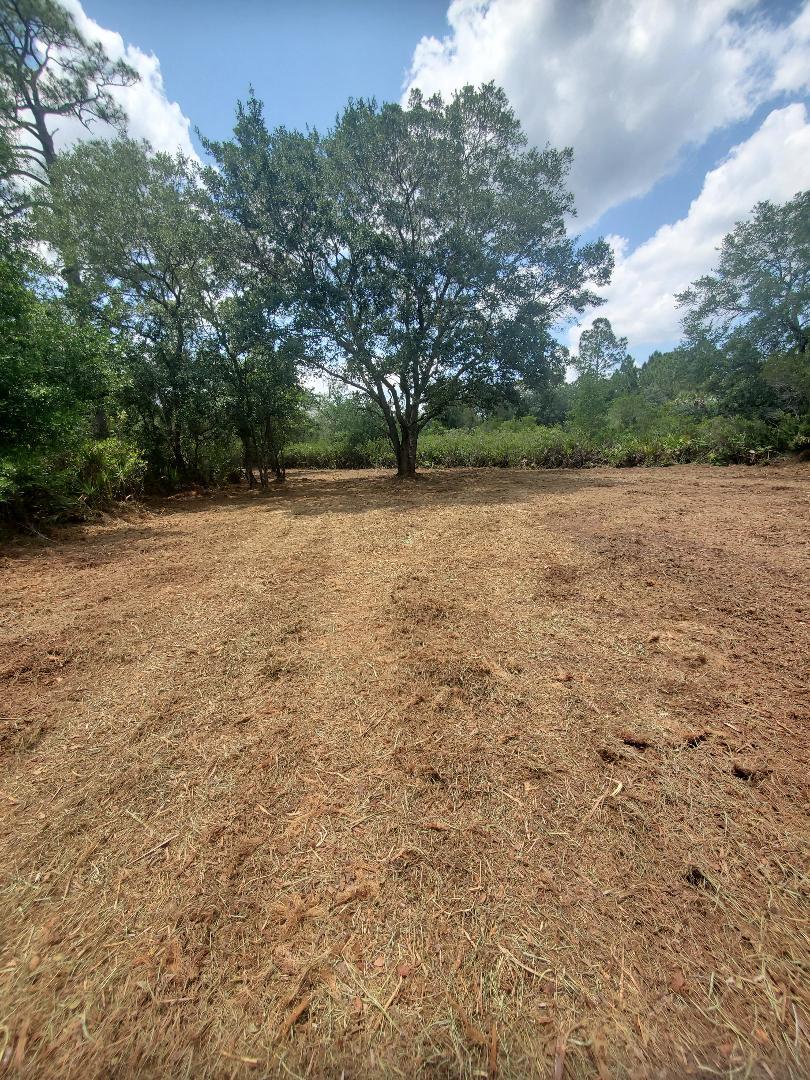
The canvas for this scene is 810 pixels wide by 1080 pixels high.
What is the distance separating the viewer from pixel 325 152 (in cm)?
1070

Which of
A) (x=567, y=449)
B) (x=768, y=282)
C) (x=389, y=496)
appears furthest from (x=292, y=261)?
(x=768, y=282)

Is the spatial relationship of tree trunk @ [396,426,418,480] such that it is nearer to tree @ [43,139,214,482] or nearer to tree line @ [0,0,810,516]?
tree line @ [0,0,810,516]

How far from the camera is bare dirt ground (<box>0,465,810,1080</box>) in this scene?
959mm

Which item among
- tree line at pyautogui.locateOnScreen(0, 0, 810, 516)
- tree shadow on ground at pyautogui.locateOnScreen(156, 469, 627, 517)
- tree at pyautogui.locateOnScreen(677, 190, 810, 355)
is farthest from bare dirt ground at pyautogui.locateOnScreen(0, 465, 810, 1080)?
tree at pyautogui.locateOnScreen(677, 190, 810, 355)

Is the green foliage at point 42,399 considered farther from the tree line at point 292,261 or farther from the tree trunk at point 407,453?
the tree trunk at point 407,453

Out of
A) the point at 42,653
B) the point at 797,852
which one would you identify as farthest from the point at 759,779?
the point at 42,653

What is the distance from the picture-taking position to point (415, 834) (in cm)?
140

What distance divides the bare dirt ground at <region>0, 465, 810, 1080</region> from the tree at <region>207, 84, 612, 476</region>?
10.1 m

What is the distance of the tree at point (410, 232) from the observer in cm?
1009

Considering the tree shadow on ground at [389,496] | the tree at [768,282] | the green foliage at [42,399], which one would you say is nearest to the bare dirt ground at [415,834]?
the green foliage at [42,399]

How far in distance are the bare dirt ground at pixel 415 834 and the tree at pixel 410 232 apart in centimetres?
1010

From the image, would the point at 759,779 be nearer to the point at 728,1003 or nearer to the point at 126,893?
the point at 728,1003

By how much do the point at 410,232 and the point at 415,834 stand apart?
561 inches

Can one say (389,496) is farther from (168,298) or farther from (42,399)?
(168,298)
